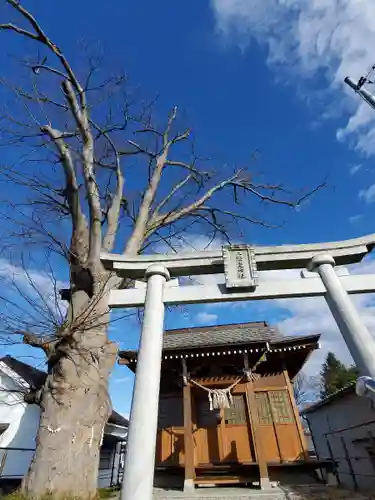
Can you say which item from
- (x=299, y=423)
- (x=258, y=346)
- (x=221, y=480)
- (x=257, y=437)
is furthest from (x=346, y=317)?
(x=299, y=423)

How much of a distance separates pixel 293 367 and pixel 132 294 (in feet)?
29.8

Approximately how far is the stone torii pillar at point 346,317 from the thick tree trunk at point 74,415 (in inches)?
130

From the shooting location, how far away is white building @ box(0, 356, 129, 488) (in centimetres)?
1084

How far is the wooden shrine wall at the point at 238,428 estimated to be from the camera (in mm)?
9133

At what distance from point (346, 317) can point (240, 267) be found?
4.93ft

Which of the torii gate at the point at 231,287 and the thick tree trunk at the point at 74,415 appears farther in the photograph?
the thick tree trunk at the point at 74,415

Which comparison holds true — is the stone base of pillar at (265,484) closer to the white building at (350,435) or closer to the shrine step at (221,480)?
the shrine step at (221,480)

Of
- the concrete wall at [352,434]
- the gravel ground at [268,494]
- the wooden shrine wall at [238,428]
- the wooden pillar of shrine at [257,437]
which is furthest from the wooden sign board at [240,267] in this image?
the concrete wall at [352,434]

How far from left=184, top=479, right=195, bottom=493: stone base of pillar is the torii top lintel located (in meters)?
6.86

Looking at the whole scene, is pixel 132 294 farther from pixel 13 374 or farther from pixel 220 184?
pixel 13 374

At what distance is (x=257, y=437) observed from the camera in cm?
854

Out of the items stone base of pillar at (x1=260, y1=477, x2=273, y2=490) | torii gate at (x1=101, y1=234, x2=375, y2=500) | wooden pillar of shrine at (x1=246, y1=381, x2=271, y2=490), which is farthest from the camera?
wooden pillar of shrine at (x1=246, y1=381, x2=271, y2=490)

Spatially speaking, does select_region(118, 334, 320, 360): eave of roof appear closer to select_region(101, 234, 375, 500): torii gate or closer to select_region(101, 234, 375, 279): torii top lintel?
select_region(101, 234, 375, 500): torii gate

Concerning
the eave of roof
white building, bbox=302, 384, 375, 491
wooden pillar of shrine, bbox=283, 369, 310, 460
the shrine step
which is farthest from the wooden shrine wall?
white building, bbox=302, 384, 375, 491
